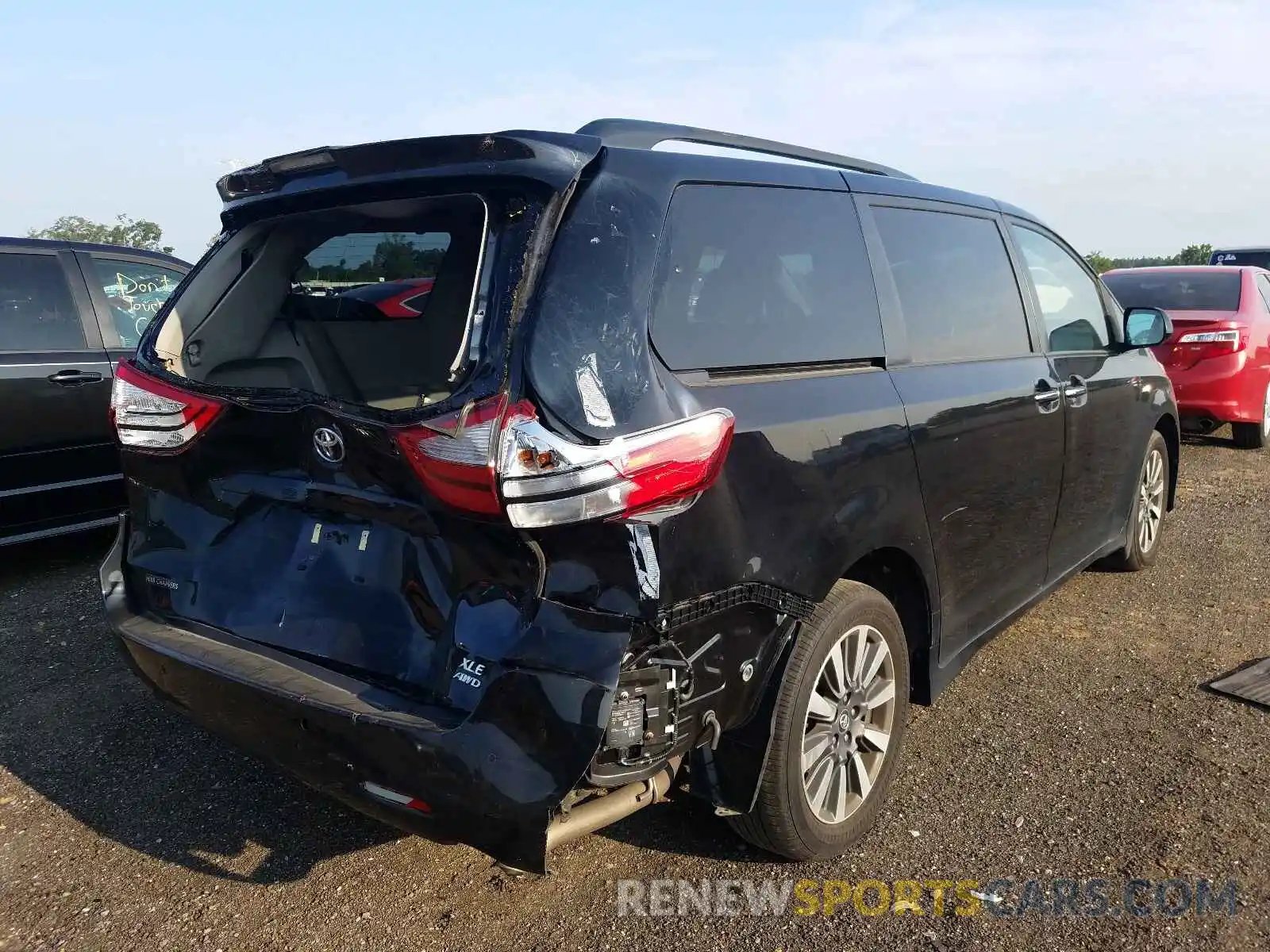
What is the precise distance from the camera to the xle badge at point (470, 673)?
2039mm

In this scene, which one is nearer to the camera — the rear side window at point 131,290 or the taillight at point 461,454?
the taillight at point 461,454

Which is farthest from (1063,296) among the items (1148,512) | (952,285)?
(1148,512)

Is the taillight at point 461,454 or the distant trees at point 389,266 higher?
the distant trees at point 389,266

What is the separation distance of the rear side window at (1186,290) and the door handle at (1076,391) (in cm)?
518

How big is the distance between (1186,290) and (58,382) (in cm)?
869

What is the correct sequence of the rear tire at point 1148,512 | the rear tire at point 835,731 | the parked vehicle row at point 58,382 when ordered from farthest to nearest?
the parked vehicle row at point 58,382
the rear tire at point 1148,512
the rear tire at point 835,731

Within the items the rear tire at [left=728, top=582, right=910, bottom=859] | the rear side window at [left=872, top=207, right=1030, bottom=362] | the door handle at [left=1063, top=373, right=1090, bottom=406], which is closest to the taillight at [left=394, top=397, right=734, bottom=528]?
the rear tire at [left=728, top=582, right=910, bottom=859]

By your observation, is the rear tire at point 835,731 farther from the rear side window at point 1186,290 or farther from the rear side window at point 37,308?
the rear side window at point 1186,290

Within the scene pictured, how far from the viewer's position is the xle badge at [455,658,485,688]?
2.04 meters

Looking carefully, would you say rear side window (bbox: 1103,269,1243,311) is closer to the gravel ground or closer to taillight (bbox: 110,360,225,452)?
the gravel ground

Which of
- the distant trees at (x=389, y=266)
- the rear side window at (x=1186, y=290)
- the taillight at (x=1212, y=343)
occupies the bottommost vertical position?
the taillight at (x=1212, y=343)

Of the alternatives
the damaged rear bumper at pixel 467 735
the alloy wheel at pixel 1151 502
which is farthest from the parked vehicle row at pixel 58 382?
the alloy wheel at pixel 1151 502

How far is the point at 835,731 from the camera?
8.84 ft

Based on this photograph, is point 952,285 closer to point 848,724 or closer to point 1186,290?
point 848,724
